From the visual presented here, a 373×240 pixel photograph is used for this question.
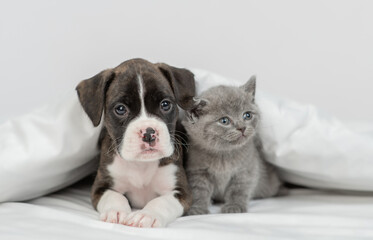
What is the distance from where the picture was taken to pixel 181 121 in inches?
127

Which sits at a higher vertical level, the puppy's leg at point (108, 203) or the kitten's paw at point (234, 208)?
the puppy's leg at point (108, 203)

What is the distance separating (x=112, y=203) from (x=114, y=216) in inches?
7.8

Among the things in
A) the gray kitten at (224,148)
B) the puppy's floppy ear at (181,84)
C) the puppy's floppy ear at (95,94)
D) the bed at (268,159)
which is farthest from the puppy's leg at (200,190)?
the puppy's floppy ear at (95,94)

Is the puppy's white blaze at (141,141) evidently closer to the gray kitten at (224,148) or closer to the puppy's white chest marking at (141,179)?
the puppy's white chest marking at (141,179)

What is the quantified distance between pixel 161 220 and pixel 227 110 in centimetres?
79

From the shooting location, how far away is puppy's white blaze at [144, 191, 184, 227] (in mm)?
2633

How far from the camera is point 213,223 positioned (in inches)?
103

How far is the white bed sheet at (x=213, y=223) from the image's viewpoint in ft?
7.89

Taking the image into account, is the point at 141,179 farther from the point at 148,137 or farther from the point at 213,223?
the point at 213,223

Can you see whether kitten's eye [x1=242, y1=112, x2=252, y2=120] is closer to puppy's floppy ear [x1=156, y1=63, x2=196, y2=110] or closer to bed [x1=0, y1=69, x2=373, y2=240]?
bed [x1=0, y1=69, x2=373, y2=240]

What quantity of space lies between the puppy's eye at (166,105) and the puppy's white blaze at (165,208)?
0.48 meters

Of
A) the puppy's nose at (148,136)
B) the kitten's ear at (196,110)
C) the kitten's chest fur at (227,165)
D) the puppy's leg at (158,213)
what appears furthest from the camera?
the kitten's chest fur at (227,165)

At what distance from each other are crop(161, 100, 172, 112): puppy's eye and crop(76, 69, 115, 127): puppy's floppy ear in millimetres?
320

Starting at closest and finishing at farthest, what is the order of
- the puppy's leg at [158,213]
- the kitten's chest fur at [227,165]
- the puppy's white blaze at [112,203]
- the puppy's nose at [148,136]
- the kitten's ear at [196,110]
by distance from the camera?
the puppy's leg at [158,213], the puppy's nose at [148,136], the puppy's white blaze at [112,203], the kitten's ear at [196,110], the kitten's chest fur at [227,165]
